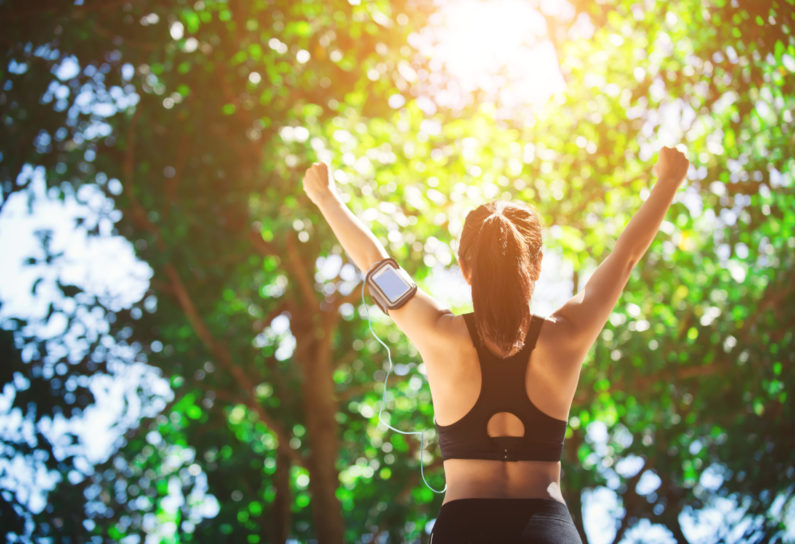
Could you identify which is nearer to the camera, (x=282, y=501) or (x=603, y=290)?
(x=603, y=290)

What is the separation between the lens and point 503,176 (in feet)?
21.3

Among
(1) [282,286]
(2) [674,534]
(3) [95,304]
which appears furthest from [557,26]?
(2) [674,534]

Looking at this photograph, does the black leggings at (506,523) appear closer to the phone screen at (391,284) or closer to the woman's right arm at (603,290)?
the woman's right arm at (603,290)

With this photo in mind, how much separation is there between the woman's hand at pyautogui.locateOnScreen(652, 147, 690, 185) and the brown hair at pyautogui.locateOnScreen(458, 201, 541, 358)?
0.63 meters

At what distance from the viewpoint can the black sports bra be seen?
1.88m

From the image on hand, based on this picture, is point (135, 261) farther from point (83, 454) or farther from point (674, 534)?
point (674, 534)

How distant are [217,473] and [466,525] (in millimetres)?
7150

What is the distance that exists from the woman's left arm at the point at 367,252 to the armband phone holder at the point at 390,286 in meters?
0.03

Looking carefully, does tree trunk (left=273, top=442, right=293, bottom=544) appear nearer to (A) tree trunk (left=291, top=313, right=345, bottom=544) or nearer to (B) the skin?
(A) tree trunk (left=291, top=313, right=345, bottom=544)

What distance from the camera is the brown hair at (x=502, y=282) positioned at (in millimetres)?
1872

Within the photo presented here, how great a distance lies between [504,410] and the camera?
189 cm

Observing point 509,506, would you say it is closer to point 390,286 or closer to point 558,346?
point 558,346

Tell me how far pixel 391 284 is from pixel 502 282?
342 millimetres

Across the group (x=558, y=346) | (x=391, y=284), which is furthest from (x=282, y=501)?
(x=558, y=346)
